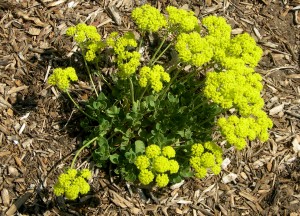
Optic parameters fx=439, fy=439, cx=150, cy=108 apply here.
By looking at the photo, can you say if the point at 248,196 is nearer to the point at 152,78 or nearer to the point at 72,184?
the point at 152,78

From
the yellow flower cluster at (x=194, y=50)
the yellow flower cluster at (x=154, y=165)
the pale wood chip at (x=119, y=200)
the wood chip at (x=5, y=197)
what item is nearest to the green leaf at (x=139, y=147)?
the yellow flower cluster at (x=154, y=165)

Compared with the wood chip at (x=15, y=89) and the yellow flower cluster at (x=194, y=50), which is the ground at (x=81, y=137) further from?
the yellow flower cluster at (x=194, y=50)

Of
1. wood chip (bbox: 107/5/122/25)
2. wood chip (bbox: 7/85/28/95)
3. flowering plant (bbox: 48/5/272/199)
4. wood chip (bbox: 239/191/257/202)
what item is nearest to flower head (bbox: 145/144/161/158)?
flowering plant (bbox: 48/5/272/199)

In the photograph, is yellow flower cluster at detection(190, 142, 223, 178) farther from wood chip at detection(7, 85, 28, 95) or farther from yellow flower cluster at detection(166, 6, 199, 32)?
wood chip at detection(7, 85, 28, 95)

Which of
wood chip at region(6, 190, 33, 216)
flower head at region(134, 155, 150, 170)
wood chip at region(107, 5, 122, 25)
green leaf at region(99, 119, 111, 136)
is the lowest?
wood chip at region(6, 190, 33, 216)

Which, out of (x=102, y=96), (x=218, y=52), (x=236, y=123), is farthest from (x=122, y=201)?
(x=218, y=52)

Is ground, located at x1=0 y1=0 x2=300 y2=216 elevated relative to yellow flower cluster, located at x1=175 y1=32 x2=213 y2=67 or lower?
lower
